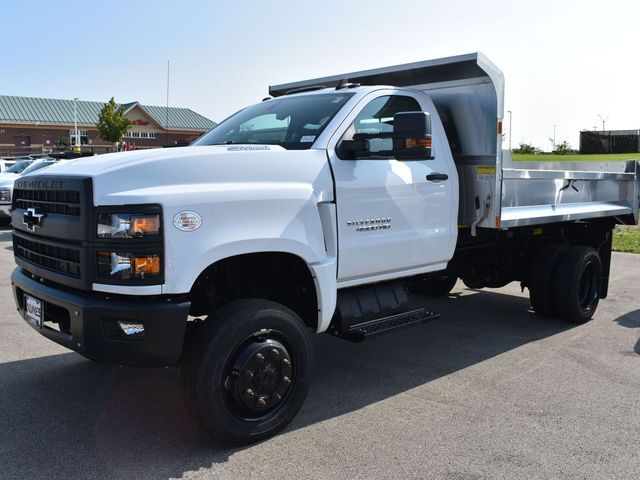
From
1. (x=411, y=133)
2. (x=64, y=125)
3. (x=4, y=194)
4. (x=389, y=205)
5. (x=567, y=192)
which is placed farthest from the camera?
(x=64, y=125)

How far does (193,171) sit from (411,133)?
1493 millimetres

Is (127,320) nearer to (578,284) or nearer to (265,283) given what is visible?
(265,283)

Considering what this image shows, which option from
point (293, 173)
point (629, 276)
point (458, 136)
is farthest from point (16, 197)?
point (629, 276)

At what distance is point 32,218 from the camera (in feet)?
12.8

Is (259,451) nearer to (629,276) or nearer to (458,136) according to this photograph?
(458,136)

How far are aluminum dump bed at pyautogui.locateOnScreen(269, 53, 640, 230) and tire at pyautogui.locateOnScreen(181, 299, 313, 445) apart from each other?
2.29 meters

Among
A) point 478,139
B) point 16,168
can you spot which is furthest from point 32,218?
point 16,168

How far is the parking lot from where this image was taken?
3.47 m

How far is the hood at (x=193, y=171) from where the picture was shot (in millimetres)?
3383

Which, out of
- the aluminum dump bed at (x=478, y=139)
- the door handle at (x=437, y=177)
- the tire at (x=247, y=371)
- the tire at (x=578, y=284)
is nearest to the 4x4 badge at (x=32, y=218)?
the tire at (x=247, y=371)

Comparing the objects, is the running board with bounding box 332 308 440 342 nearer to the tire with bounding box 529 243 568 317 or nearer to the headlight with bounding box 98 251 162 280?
the headlight with bounding box 98 251 162 280

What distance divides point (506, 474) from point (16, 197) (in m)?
3.62

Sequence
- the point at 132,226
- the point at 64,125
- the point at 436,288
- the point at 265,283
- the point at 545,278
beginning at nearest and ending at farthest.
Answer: the point at 132,226 < the point at 265,283 < the point at 545,278 < the point at 436,288 < the point at 64,125

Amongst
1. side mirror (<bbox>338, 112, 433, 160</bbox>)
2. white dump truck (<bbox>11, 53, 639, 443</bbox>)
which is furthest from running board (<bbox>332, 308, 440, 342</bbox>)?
side mirror (<bbox>338, 112, 433, 160</bbox>)
